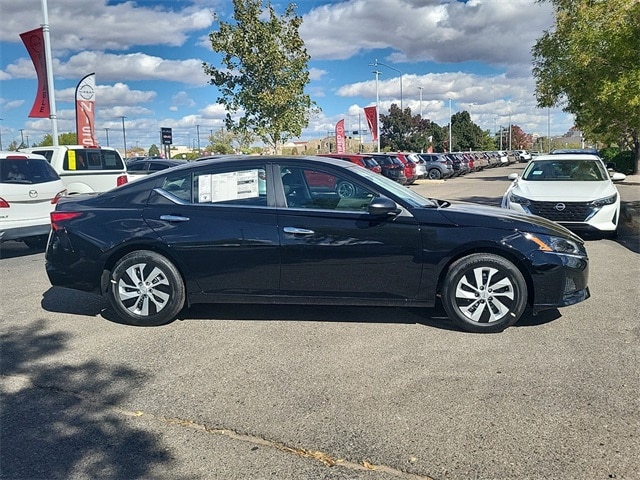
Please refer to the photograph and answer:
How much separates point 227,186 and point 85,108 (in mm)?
17068

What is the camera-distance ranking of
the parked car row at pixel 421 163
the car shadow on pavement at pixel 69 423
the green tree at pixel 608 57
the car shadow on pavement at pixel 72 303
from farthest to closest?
the parked car row at pixel 421 163
the green tree at pixel 608 57
the car shadow on pavement at pixel 72 303
the car shadow on pavement at pixel 69 423

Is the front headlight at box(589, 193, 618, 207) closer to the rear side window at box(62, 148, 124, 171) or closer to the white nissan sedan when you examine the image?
the white nissan sedan

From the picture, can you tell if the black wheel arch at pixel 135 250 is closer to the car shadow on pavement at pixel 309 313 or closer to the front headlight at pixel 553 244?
the car shadow on pavement at pixel 309 313

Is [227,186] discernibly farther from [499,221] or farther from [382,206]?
[499,221]

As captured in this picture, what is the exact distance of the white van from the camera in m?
11.7

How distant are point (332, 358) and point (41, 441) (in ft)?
6.84

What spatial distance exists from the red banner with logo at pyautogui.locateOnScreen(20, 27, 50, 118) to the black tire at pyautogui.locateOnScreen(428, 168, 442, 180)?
74.9ft

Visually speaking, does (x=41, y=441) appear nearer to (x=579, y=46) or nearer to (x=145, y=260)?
(x=145, y=260)

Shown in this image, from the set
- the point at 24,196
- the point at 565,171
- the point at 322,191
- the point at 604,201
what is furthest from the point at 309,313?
the point at 565,171

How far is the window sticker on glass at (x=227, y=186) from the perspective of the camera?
518 cm

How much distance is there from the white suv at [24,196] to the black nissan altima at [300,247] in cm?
397

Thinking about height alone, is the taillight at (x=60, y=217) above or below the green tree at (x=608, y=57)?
below

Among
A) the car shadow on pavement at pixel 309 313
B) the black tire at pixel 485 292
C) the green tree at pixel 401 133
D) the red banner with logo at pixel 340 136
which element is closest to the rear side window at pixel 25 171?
the car shadow on pavement at pixel 309 313

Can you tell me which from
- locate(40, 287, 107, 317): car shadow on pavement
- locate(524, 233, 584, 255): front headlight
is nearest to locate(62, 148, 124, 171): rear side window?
locate(40, 287, 107, 317): car shadow on pavement
